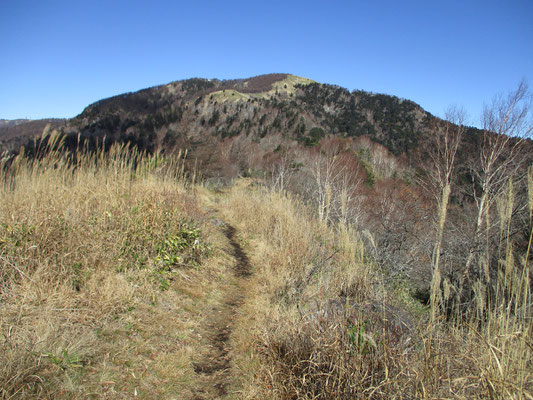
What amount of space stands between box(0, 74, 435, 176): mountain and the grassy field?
11.2 metres

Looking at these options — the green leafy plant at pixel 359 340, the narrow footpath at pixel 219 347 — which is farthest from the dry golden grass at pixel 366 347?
the narrow footpath at pixel 219 347

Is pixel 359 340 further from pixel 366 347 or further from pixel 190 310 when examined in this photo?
pixel 190 310

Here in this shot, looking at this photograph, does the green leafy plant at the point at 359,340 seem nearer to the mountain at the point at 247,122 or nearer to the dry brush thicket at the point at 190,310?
the dry brush thicket at the point at 190,310

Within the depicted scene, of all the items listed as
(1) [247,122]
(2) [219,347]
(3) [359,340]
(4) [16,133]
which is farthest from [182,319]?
(4) [16,133]

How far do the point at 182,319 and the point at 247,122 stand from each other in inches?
1449

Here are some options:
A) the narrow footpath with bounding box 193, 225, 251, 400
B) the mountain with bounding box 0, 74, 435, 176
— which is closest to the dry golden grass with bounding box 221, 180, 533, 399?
the narrow footpath with bounding box 193, 225, 251, 400

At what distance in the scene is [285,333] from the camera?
257 centimetres

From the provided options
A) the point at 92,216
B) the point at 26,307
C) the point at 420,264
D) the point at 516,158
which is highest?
the point at 516,158

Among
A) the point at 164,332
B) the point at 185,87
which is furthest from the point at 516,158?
the point at 185,87

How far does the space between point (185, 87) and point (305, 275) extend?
82.9 metres

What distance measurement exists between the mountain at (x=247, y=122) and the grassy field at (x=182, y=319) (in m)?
11.2

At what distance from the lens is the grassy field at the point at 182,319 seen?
1715mm

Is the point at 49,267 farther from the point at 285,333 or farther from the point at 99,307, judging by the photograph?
the point at 285,333

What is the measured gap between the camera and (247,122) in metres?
38.2
